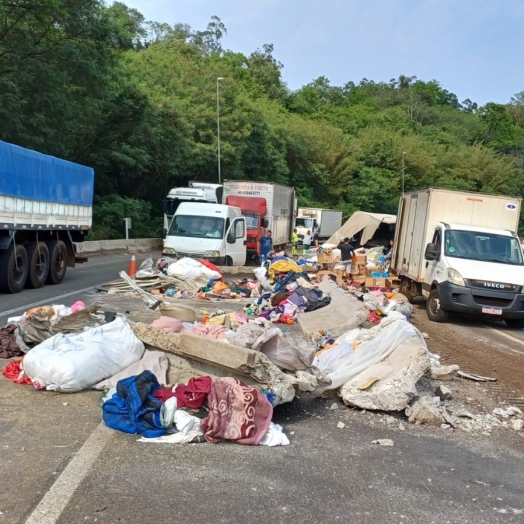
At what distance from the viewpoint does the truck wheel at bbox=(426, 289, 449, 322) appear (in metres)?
12.9

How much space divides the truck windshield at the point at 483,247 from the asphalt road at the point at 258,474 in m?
7.99

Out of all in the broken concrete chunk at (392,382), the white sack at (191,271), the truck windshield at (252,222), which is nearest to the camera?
the broken concrete chunk at (392,382)

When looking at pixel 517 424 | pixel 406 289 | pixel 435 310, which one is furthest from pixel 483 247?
pixel 517 424

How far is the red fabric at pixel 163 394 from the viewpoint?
17.6 ft

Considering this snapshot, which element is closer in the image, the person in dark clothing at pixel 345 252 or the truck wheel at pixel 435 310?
the truck wheel at pixel 435 310

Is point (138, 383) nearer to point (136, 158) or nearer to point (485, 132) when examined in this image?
point (136, 158)

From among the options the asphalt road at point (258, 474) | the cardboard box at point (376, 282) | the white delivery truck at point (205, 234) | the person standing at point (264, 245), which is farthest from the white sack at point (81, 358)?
the person standing at point (264, 245)

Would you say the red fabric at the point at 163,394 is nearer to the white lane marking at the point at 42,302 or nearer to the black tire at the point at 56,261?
the white lane marking at the point at 42,302

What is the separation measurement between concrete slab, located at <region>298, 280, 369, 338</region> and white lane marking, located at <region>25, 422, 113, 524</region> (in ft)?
16.5

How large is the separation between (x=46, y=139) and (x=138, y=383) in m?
20.9

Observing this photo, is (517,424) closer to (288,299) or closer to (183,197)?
(288,299)

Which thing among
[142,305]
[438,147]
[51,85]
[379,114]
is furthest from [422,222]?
[379,114]

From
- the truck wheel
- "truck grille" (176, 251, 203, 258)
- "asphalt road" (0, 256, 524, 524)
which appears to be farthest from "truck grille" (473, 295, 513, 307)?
"truck grille" (176, 251, 203, 258)

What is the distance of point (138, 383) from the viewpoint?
5.39 metres
